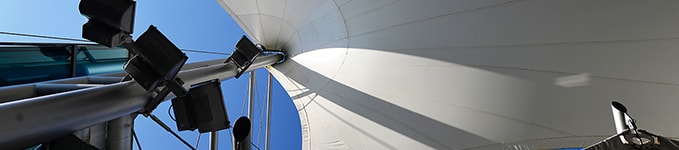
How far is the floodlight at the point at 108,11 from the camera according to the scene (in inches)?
37.7

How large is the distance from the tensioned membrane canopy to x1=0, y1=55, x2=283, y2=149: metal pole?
2426mm

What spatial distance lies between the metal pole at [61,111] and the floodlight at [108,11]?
19 cm

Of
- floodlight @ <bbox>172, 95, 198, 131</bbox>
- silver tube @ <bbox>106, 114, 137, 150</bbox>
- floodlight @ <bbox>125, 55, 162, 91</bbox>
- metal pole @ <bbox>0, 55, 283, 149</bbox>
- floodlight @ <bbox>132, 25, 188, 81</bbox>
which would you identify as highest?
floodlight @ <bbox>132, 25, 188, 81</bbox>

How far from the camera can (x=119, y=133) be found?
1496 mm

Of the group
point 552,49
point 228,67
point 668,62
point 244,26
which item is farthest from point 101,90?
point 244,26

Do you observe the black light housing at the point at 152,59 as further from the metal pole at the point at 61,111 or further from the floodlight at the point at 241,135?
the floodlight at the point at 241,135

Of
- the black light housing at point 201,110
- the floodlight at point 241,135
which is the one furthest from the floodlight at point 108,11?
the floodlight at point 241,135

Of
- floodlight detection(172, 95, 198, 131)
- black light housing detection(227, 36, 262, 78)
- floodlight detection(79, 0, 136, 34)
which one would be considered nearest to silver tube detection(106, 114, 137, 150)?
floodlight detection(172, 95, 198, 131)

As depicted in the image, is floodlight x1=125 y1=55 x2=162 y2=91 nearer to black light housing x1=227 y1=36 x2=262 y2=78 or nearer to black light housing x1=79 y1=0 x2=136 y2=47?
black light housing x1=79 y1=0 x2=136 y2=47

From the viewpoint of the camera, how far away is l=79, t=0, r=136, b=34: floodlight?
96 cm

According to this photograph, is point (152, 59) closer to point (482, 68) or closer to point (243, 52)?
point (243, 52)

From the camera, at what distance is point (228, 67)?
215 centimetres

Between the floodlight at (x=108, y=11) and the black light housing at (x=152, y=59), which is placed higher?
the floodlight at (x=108, y=11)

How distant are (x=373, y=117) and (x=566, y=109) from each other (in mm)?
1571
